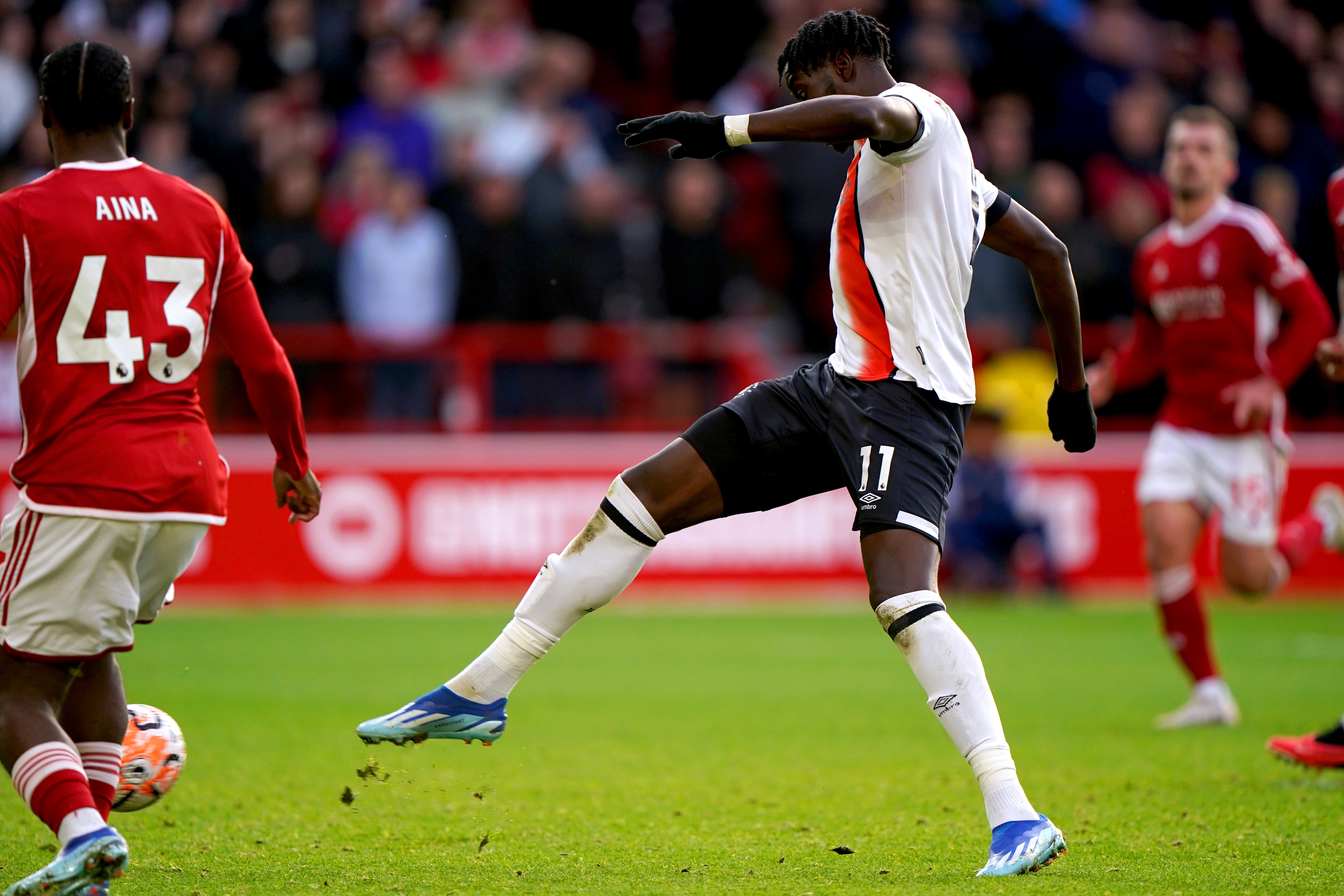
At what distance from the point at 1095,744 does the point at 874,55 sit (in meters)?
3.78

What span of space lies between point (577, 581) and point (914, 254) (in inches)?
54.8

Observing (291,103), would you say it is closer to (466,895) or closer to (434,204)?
(434,204)

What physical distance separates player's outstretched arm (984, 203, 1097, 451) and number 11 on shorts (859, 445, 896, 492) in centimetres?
64

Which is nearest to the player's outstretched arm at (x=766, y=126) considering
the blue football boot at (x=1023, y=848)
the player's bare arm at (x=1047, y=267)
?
the player's bare arm at (x=1047, y=267)

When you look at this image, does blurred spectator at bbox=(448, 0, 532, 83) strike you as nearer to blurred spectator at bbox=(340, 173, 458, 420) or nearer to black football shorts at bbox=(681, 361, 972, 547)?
blurred spectator at bbox=(340, 173, 458, 420)

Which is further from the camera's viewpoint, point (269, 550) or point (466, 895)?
point (269, 550)

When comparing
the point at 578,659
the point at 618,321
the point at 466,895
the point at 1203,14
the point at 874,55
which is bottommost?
the point at 578,659

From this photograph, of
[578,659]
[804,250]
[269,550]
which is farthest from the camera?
[804,250]

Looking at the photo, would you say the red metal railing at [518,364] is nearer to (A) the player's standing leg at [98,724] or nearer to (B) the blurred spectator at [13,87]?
(B) the blurred spectator at [13,87]

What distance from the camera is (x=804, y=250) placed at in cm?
1467

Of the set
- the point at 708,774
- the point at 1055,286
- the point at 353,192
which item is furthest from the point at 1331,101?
the point at 1055,286

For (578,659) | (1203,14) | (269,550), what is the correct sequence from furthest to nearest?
(1203,14)
(269,550)
(578,659)

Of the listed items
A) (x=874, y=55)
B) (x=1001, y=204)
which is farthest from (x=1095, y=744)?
(x=874, y=55)

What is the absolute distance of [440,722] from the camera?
4.77m
